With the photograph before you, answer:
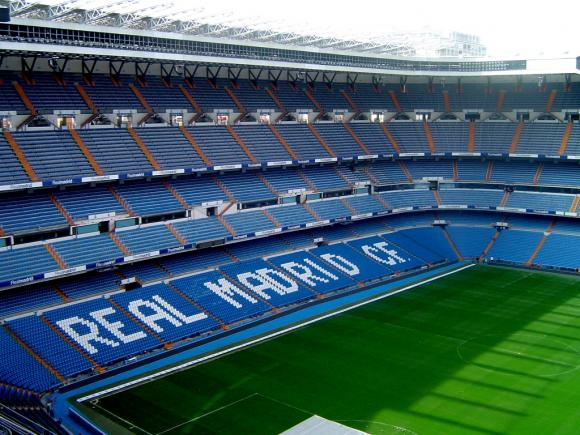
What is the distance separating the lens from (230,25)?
141ft

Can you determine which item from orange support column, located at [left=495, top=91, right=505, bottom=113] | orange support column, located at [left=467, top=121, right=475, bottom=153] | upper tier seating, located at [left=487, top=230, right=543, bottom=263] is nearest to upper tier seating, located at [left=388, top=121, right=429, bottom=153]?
orange support column, located at [left=467, top=121, right=475, bottom=153]

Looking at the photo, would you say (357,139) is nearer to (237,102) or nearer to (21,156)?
(237,102)

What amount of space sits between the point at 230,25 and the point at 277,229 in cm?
1430

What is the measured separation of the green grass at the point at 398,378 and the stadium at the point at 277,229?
0.14 m

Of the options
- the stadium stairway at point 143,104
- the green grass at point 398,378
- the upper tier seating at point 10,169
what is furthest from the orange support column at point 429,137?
the upper tier seating at point 10,169

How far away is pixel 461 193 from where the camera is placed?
57.7 metres

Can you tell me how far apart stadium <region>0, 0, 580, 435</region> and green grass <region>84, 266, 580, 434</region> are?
0.14 metres

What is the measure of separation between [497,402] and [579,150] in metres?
32.2

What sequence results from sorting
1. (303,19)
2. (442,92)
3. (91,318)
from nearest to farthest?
1. (91,318)
2. (303,19)
3. (442,92)

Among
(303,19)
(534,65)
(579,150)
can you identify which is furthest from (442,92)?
(303,19)

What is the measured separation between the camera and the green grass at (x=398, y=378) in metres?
27.2

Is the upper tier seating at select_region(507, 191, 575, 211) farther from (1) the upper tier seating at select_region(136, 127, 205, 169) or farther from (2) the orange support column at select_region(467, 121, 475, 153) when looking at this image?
(1) the upper tier seating at select_region(136, 127, 205, 169)

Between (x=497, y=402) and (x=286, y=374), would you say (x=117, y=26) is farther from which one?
(x=497, y=402)

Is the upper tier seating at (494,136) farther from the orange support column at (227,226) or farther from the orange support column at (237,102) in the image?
the orange support column at (227,226)
